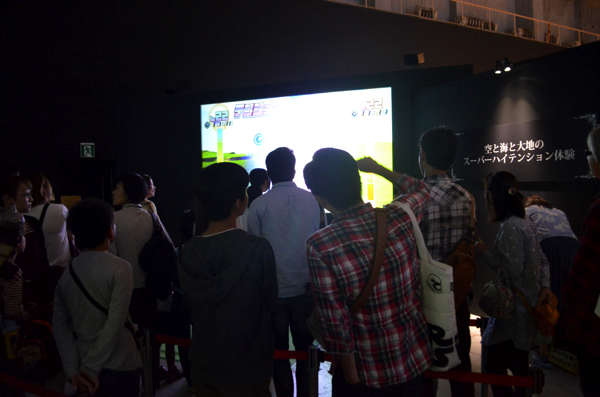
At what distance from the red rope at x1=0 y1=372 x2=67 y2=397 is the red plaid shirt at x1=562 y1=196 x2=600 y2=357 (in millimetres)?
2000

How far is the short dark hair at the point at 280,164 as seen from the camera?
7.75 feet

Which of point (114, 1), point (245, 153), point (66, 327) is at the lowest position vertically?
point (66, 327)

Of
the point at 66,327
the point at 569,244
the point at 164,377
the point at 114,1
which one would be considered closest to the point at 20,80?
the point at 114,1

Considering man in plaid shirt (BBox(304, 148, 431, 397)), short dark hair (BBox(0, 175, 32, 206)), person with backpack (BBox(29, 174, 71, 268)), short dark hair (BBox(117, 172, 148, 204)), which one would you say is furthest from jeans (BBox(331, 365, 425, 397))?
short dark hair (BBox(0, 175, 32, 206))

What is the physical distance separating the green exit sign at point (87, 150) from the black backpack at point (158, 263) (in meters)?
4.10

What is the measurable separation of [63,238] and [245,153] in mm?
2714

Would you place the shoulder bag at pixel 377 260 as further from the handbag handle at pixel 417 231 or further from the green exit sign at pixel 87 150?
the green exit sign at pixel 87 150

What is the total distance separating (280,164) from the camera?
236 centimetres

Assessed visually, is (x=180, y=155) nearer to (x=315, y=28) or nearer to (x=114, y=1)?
(x=114, y=1)

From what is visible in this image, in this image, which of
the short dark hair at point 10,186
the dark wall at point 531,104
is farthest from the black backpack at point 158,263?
the dark wall at point 531,104

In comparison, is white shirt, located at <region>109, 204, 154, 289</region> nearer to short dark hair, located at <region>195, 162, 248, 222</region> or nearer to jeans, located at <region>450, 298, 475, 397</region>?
short dark hair, located at <region>195, 162, 248, 222</region>

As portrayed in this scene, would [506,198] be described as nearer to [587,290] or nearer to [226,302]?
[587,290]

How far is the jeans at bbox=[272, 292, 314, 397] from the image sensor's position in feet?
7.30

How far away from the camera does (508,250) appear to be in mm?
2020
